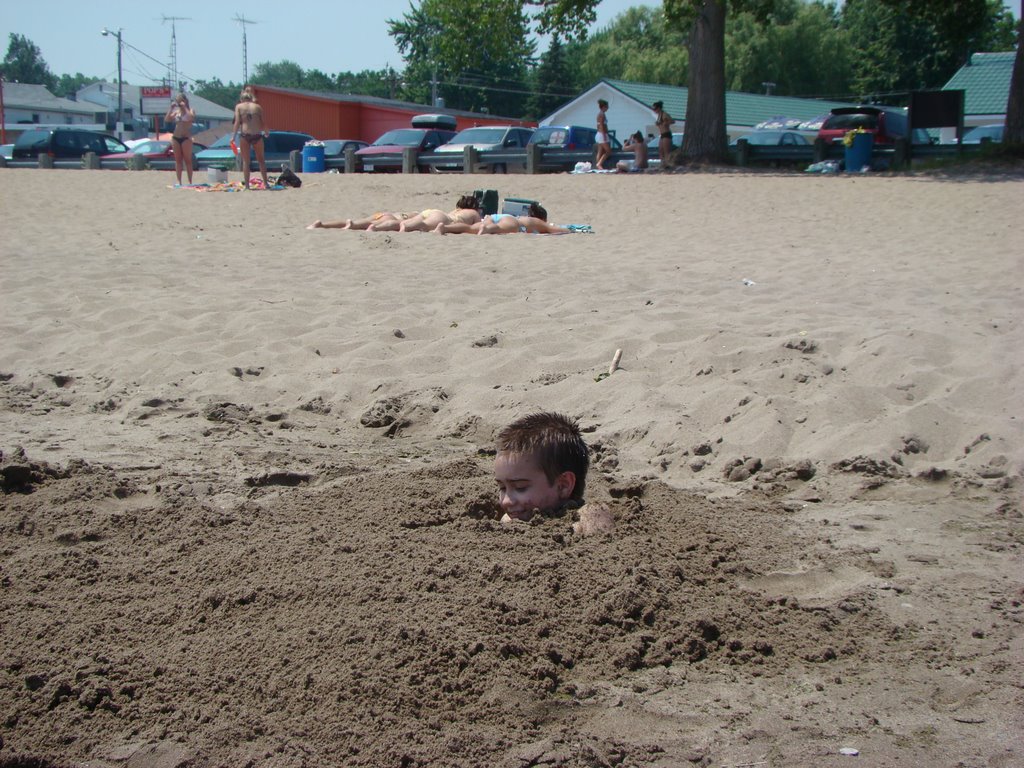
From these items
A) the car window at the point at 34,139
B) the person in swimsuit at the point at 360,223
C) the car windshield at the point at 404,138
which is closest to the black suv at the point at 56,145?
the car window at the point at 34,139

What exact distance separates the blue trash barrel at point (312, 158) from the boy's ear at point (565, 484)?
67.6ft

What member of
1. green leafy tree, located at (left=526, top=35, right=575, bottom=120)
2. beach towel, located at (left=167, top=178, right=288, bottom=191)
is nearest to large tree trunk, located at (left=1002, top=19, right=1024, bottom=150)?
beach towel, located at (left=167, top=178, right=288, bottom=191)

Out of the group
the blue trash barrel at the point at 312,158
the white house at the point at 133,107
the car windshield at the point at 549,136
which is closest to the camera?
the blue trash barrel at the point at 312,158

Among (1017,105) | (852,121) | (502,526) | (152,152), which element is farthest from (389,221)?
(152,152)

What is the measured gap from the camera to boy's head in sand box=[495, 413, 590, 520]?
370 centimetres

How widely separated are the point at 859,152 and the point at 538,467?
1707 cm

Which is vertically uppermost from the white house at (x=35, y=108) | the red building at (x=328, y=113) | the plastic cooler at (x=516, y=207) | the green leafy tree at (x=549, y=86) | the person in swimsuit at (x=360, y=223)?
the green leafy tree at (x=549, y=86)

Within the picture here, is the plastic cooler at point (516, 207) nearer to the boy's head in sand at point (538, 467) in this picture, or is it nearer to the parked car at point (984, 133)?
the boy's head in sand at point (538, 467)

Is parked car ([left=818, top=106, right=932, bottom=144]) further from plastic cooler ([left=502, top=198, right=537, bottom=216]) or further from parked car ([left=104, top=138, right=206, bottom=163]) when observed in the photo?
parked car ([left=104, top=138, right=206, bottom=163])

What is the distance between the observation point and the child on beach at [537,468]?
12.1 feet

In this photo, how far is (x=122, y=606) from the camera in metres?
2.90

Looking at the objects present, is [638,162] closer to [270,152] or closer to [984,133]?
[270,152]

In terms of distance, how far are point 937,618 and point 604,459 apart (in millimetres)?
1750

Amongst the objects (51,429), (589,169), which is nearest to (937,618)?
(51,429)
